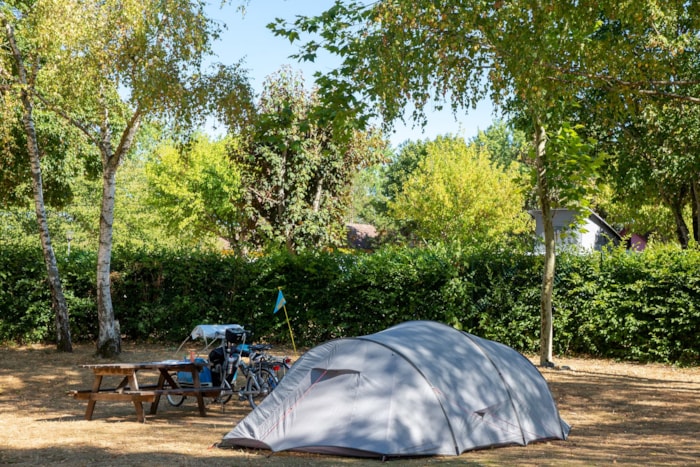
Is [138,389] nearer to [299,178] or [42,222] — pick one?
[42,222]

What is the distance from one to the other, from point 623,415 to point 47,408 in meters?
8.50

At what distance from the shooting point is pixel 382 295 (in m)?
18.1


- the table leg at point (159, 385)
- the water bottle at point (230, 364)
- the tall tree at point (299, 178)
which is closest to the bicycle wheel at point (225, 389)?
the water bottle at point (230, 364)

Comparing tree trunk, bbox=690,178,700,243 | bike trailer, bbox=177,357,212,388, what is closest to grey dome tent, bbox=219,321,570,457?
bike trailer, bbox=177,357,212,388

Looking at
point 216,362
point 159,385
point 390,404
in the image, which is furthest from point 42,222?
point 390,404

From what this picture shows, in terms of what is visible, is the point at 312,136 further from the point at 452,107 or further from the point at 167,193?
the point at 452,107

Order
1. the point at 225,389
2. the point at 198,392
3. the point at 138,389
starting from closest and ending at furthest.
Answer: the point at 138,389 → the point at 198,392 → the point at 225,389

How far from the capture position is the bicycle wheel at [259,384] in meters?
11.2

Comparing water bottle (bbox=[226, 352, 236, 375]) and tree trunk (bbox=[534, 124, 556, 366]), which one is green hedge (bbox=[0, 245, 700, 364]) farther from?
water bottle (bbox=[226, 352, 236, 375])

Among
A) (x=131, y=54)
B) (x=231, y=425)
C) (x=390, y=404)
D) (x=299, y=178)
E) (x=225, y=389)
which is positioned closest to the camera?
(x=390, y=404)

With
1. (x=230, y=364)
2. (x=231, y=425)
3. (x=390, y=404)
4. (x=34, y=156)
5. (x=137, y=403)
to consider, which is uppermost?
(x=34, y=156)

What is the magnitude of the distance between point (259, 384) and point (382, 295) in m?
7.05

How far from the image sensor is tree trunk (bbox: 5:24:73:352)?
15.6 m

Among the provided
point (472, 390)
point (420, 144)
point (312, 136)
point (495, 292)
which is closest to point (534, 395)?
point (472, 390)
